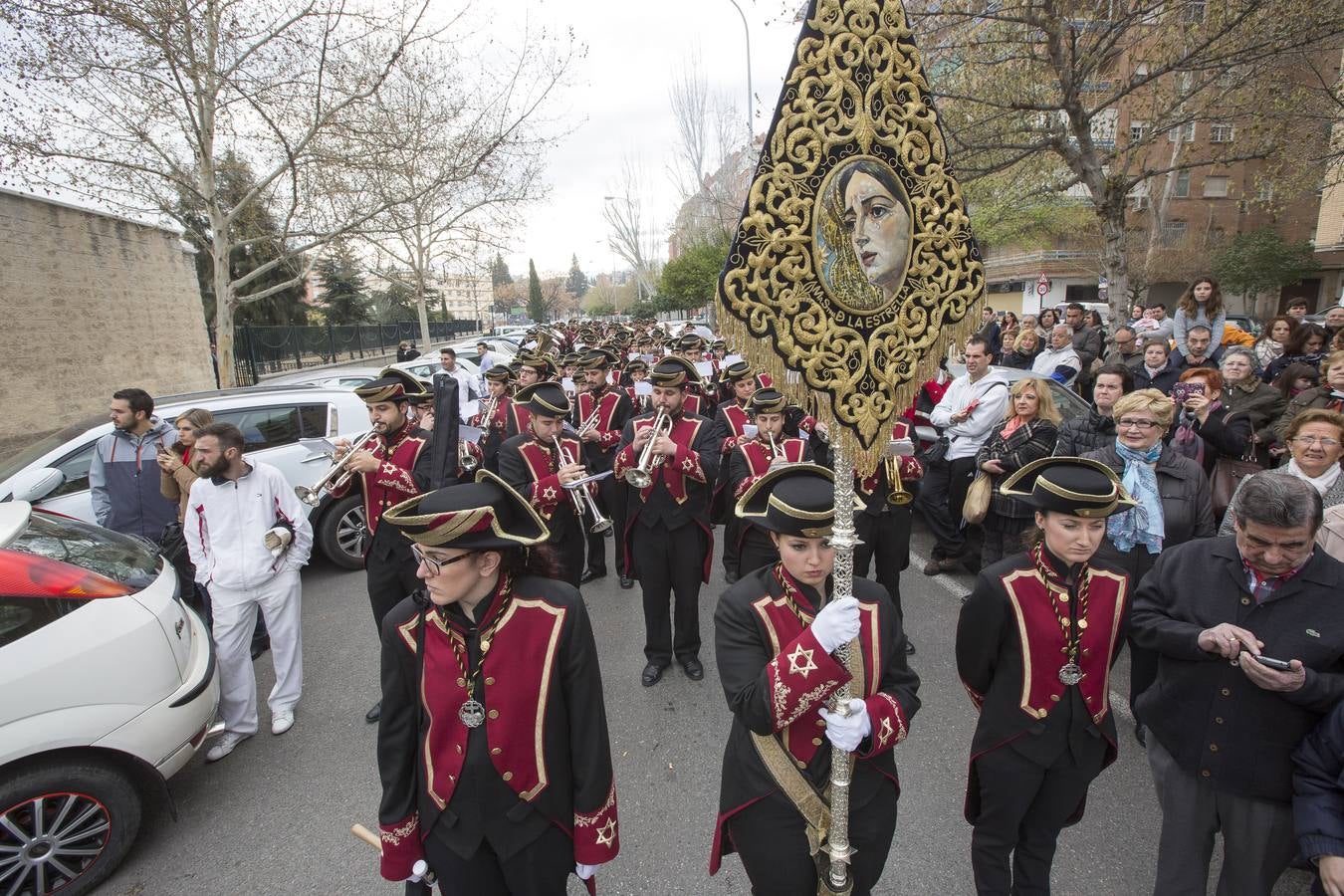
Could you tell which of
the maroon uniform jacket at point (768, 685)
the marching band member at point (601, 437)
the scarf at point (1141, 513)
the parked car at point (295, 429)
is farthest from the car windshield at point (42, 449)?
the scarf at point (1141, 513)

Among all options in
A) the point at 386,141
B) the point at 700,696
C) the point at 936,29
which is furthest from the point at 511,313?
the point at 700,696

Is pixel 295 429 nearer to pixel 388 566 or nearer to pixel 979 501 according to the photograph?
pixel 388 566

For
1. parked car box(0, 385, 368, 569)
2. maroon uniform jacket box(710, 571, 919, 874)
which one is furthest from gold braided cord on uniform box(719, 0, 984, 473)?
parked car box(0, 385, 368, 569)

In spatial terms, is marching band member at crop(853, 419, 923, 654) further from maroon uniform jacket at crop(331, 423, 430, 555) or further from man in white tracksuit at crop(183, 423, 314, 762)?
man in white tracksuit at crop(183, 423, 314, 762)

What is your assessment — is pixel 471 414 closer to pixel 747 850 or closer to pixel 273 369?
pixel 747 850

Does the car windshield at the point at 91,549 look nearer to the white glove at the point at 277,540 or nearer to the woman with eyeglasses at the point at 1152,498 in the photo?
the white glove at the point at 277,540

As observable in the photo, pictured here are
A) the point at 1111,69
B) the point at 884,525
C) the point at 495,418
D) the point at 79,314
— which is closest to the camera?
the point at 884,525

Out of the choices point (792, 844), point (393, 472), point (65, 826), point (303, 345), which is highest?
point (303, 345)

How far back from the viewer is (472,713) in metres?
2.14

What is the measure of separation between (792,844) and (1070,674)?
1274 mm

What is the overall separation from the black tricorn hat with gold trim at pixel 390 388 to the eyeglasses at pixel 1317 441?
5438 mm

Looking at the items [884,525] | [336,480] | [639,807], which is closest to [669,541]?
[884,525]

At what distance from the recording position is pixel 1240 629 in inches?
90.2

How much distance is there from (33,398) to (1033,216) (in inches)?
1496
